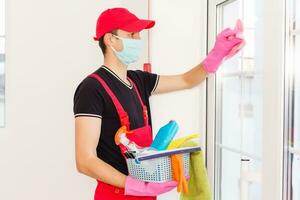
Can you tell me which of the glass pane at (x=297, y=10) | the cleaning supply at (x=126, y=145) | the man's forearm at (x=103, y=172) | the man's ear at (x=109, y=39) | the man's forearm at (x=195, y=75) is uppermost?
the glass pane at (x=297, y=10)

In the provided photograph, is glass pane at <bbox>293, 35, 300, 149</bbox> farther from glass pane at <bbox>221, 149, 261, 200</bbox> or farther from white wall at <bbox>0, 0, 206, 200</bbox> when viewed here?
white wall at <bbox>0, 0, 206, 200</bbox>

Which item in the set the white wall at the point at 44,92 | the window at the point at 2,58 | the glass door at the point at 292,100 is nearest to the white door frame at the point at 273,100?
the glass door at the point at 292,100

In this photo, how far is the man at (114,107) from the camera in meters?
1.41

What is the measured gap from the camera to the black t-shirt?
144 centimetres

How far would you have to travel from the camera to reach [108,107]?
149 cm

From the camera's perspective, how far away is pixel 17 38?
2.36m

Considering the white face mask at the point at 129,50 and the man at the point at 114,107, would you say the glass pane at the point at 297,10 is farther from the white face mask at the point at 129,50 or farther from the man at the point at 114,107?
the white face mask at the point at 129,50

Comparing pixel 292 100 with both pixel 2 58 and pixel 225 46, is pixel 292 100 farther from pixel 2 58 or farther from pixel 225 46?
pixel 2 58

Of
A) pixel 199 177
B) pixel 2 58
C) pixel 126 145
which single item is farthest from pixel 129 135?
pixel 2 58

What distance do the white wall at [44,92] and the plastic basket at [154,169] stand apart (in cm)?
113

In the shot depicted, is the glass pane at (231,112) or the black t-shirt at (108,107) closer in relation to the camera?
the black t-shirt at (108,107)

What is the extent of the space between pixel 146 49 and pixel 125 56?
16.5 inches

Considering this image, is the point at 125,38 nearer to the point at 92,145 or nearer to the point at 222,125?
the point at 92,145

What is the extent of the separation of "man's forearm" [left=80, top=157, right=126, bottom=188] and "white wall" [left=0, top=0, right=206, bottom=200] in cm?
104
